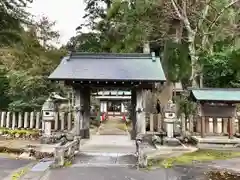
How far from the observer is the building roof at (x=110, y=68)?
11692 millimetres

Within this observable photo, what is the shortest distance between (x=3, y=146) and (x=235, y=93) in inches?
372

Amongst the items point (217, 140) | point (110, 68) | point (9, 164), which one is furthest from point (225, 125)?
point (9, 164)

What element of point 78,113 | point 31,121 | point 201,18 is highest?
point 201,18

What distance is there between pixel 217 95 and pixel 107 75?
4573 millimetres

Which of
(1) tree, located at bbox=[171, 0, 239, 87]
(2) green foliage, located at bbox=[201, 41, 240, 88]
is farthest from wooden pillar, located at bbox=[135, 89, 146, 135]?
(2) green foliage, located at bbox=[201, 41, 240, 88]

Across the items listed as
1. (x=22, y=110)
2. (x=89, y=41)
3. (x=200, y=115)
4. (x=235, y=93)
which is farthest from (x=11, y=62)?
(x=235, y=93)

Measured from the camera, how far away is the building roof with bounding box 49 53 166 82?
460 inches

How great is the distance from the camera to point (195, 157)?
9773mm

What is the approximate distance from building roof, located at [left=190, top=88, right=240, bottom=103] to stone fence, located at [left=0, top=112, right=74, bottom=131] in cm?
563

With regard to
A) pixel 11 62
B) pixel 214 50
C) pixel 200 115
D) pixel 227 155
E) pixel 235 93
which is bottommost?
pixel 227 155

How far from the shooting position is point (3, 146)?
11.3 metres

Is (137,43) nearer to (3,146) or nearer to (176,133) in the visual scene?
(176,133)

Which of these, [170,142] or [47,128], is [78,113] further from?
[170,142]

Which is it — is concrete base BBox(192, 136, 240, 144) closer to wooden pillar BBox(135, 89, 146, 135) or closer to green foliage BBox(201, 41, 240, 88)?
wooden pillar BBox(135, 89, 146, 135)
